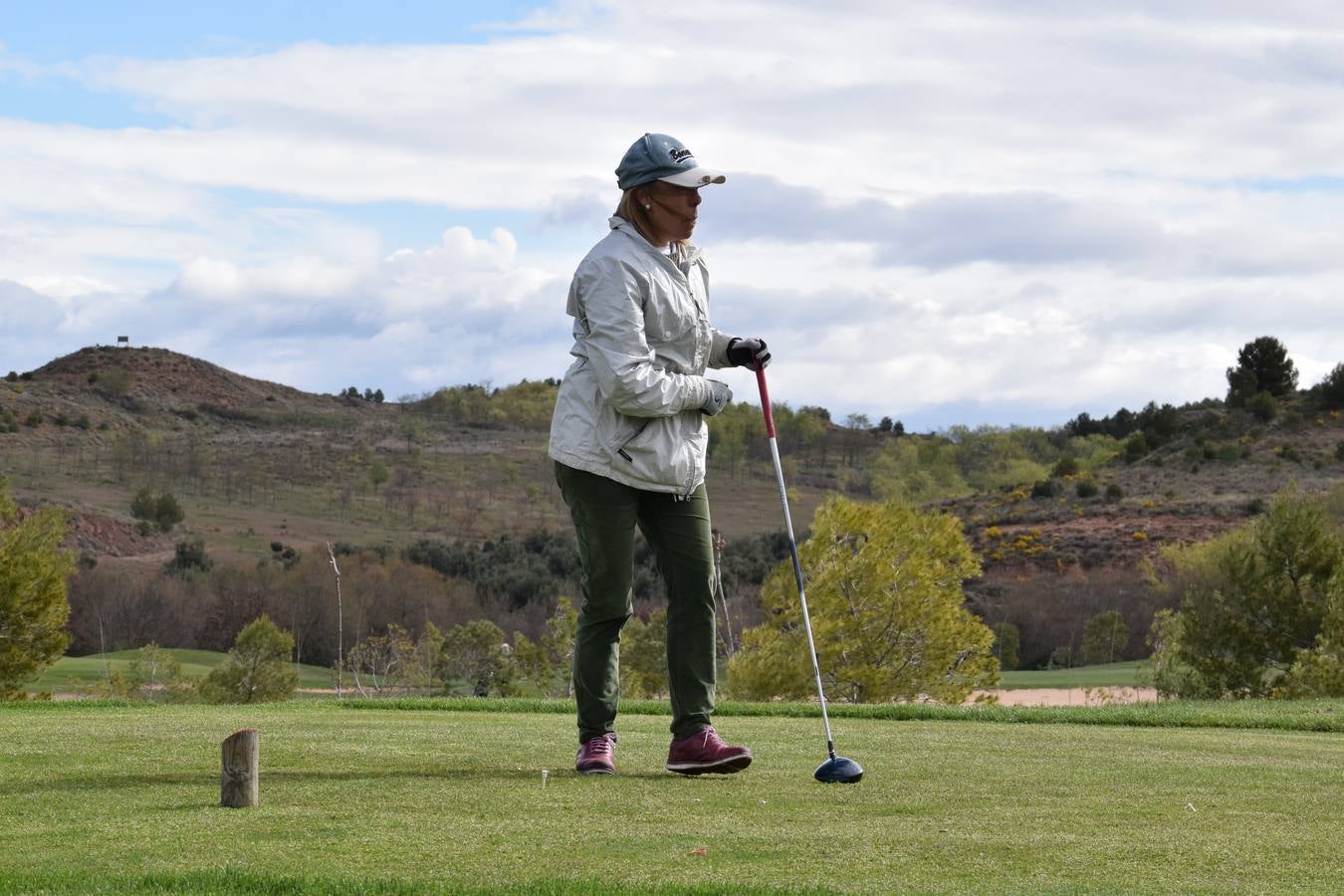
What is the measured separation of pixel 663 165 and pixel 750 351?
0.94 m

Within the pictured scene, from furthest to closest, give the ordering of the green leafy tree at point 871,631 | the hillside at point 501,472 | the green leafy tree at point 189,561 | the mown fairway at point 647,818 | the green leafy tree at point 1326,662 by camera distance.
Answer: the green leafy tree at point 189,561
the hillside at point 501,472
the green leafy tree at point 871,631
the green leafy tree at point 1326,662
the mown fairway at point 647,818

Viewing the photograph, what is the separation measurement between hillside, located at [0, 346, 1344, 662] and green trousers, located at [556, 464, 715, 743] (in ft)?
159

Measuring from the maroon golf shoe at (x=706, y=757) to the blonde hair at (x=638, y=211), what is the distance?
2.07 meters

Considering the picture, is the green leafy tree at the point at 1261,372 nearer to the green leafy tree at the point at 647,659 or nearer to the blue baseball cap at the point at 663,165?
the green leafy tree at the point at 647,659

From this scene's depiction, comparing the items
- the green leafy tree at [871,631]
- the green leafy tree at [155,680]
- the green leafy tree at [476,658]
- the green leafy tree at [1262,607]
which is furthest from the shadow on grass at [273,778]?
the green leafy tree at [476,658]

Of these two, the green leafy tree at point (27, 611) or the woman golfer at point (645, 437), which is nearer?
the woman golfer at point (645, 437)

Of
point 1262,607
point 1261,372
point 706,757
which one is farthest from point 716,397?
point 1261,372

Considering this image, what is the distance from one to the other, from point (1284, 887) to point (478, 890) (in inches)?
86.5

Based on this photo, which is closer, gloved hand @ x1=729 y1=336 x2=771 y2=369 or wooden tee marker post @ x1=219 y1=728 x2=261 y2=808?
wooden tee marker post @ x1=219 y1=728 x2=261 y2=808

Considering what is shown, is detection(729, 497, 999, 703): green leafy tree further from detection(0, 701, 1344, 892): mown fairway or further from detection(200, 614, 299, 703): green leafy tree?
detection(0, 701, 1344, 892): mown fairway

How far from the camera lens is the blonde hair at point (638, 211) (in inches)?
261

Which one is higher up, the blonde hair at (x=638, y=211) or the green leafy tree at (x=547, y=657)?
the blonde hair at (x=638, y=211)

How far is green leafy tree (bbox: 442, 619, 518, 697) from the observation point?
3844 centimetres

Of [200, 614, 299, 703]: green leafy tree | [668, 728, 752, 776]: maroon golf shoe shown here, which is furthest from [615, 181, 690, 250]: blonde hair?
[200, 614, 299, 703]: green leafy tree
